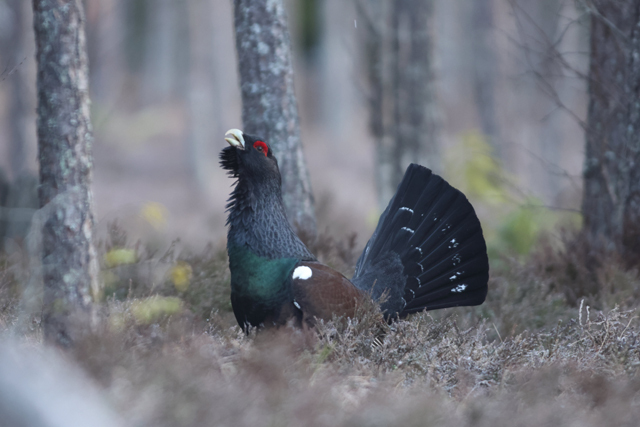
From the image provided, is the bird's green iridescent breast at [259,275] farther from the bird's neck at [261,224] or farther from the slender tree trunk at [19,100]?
the slender tree trunk at [19,100]

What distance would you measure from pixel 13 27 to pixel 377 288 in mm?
11276

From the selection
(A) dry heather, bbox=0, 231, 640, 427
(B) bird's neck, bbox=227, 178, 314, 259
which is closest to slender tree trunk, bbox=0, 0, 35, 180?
(A) dry heather, bbox=0, 231, 640, 427

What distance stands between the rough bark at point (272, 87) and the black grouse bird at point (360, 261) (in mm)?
1410

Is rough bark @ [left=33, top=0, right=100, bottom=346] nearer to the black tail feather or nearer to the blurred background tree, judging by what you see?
the blurred background tree

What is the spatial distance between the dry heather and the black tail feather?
15.9 inches

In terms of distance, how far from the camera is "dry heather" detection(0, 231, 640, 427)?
8.25 feet

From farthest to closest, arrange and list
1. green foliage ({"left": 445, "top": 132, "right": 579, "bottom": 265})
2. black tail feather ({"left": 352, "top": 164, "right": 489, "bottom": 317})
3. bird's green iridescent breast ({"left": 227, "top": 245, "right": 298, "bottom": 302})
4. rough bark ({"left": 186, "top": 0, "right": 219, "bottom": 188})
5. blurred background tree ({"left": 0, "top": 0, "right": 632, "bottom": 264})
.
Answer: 1. rough bark ({"left": 186, "top": 0, "right": 219, "bottom": 188})
2. green foliage ({"left": 445, "top": 132, "right": 579, "bottom": 265})
3. blurred background tree ({"left": 0, "top": 0, "right": 632, "bottom": 264})
4. black tail feather ({"left": 352, "top": 164, "right": 489, "bottom": 317})
5. bird's green iridescent breast ({"left": 227, "top": 245, "right": 298, "bottom": 302})

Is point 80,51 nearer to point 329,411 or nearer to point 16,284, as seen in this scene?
point 16,284

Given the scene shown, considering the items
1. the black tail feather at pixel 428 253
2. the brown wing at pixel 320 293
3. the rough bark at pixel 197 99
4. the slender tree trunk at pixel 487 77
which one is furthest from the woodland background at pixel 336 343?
the rough bark at pixel 197 99

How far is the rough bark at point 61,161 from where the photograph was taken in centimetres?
370

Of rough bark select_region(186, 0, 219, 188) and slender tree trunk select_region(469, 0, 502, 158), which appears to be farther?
rough bark select_region(186, 0, 219, 188)

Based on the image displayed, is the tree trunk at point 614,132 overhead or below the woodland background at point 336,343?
overhead

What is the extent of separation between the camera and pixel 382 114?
1027 cm

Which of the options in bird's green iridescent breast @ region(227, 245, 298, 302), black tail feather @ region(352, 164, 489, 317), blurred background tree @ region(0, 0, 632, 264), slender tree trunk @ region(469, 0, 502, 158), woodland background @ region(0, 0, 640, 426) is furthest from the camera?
slender tree trunk @ region(469, 0, 502, 158)
